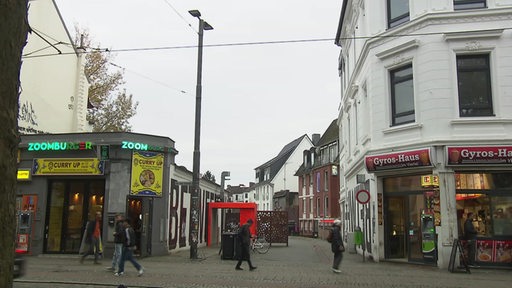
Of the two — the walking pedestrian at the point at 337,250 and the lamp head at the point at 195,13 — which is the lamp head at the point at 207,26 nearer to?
the lamp head at the point at 195,13

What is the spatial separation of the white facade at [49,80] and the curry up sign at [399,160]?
49.5 feet

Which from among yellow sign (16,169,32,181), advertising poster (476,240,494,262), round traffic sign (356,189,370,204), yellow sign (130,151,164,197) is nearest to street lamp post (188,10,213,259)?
yellow sign (130,151,164,197)

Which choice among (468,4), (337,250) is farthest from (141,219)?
(468,4)

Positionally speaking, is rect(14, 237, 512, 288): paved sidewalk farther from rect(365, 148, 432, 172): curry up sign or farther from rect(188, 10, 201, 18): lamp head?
rect(188, 10, 201, 18): lamp head

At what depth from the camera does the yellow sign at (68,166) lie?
1870 cm

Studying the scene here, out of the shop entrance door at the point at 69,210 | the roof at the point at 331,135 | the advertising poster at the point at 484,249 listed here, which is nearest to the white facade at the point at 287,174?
the roof at the point at 331,135

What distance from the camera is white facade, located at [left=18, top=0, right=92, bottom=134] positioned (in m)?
24.8

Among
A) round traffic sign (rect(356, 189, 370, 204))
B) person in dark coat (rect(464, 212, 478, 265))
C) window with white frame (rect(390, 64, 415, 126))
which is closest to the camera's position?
person in dark coat (rect(464, 212, 478, 265))

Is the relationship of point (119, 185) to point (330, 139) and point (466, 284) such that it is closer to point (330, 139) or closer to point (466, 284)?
point (466, 284)

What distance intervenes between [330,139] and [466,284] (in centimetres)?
3978

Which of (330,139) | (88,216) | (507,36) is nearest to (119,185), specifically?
(88,216)

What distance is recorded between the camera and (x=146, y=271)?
14.4 m

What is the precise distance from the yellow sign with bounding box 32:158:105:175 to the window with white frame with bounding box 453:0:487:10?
13976 mm

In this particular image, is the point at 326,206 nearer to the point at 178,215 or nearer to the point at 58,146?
the point at 178,215
